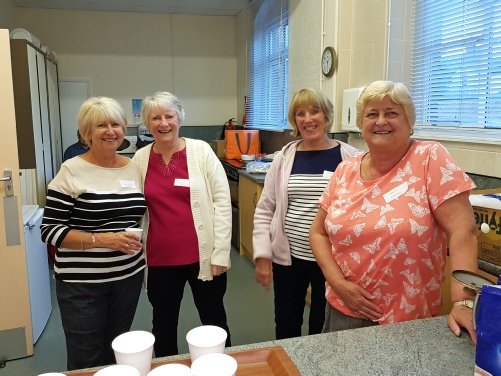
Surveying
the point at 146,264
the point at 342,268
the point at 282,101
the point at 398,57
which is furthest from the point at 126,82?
the point at 342,268

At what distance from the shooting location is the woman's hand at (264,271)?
1.95 metres

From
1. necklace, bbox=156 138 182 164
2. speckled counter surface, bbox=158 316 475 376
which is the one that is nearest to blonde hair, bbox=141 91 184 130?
necklace, bbox=156 138 182 164

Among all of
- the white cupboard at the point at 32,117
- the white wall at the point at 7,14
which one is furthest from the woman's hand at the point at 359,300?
→ the white wall at the point at 7,14

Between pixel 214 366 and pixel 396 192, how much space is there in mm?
784

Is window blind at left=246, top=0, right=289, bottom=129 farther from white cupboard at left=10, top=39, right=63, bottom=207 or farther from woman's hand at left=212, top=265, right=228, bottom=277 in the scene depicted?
woman's hand at left=212, top=265, right=228, bottom=277

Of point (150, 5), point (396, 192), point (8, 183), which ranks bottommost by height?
point (8, 183)

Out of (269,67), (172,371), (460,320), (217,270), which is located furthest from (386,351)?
(269,67)

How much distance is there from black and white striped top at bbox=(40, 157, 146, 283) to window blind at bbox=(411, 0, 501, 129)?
6.19ft

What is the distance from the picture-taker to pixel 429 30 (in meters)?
2.72

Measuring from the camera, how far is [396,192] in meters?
1.29

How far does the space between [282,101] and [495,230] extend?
3371 mm

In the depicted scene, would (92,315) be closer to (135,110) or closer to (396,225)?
(396,225)

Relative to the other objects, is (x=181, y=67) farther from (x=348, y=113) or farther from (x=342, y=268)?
(x=342, y=268)

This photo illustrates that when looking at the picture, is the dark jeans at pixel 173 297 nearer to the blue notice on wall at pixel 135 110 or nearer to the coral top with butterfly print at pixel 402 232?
the coral top with butterfly print at pixel 402 232
